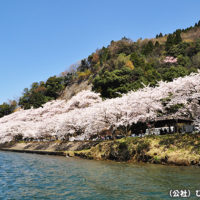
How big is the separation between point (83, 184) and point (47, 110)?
1895 inches

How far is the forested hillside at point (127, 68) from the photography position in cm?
5356

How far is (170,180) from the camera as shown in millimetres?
13922

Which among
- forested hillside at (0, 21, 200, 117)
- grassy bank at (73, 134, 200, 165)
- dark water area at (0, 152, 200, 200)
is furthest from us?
A: forested hillside at (0, 21, 200, 117)

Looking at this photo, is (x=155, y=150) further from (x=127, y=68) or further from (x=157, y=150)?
(x=127, y=68)

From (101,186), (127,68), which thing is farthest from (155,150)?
(127,68)

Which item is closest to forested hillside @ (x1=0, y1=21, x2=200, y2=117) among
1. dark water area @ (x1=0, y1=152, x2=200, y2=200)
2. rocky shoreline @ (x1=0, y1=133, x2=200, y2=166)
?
rocky shoreline @ (x1=0, y1=133, x2=200, y2=166)

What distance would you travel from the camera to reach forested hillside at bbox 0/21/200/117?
53562mm

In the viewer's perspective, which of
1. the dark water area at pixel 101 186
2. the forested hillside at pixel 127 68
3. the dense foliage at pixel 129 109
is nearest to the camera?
the dark water area at pixel 101 186

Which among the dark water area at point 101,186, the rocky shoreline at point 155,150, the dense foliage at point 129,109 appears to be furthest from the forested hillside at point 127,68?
the dark water area at point 101,186

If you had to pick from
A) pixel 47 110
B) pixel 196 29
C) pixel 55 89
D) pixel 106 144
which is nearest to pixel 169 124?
pixel 106 144

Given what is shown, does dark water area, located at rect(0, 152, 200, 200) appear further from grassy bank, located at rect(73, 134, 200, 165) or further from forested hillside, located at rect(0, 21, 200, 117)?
forested hillside, located at rect(0, 21, 200, 117)

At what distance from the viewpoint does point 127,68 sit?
184ft

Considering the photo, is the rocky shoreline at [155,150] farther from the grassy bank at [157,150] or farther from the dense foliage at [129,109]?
the dense foliage at [129,109]

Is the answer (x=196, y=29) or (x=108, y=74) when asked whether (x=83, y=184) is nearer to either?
(x=108, y=74)
